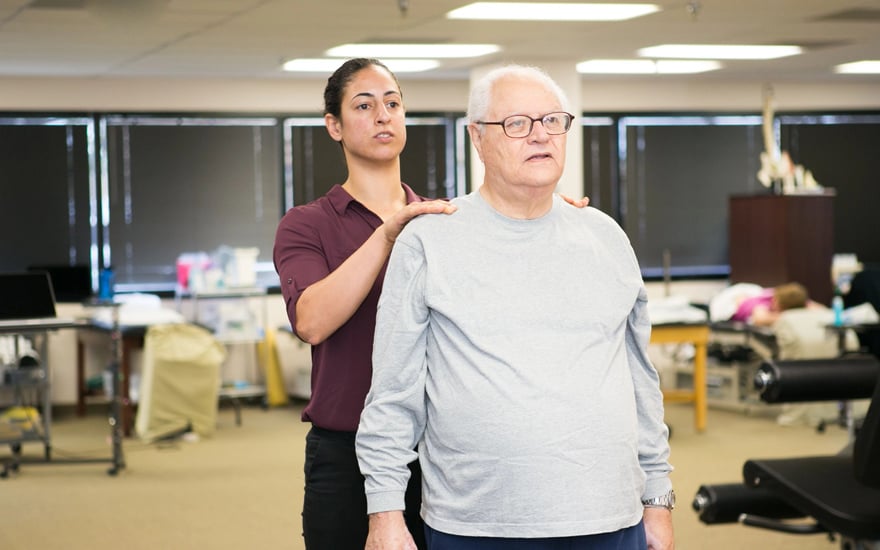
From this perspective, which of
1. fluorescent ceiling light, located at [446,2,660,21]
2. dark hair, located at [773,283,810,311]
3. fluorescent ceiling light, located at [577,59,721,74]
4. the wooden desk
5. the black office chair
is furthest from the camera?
fluorescent ceiling light, located at [577,59,721,74]

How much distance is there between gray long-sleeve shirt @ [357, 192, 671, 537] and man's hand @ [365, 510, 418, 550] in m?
0.02

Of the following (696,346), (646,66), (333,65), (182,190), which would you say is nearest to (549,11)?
(696,346)

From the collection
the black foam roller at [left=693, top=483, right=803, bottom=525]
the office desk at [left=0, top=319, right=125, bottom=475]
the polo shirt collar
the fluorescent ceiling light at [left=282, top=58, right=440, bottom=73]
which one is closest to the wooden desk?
the fluorescent ceiling light at [left=282, top=58, right=440, bottom=73]

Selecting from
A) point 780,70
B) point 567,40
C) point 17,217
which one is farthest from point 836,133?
point 17,217

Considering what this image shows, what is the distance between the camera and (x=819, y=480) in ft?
10.7

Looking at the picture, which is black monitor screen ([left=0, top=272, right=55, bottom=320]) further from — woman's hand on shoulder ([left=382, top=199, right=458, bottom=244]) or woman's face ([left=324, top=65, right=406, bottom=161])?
woman's hand on shoulder ([left=382, top=199, right=458, bottom=244])

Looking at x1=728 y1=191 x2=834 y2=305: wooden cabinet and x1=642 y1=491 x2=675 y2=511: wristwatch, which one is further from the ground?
x1=728 y1=191 x2=834 y2=305: wooden cabinet

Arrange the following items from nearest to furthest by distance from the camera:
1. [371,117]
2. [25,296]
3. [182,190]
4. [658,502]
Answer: [658,502], [371,117], [25,296], [182,190]

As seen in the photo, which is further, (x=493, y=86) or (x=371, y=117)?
(x=371, y=117)

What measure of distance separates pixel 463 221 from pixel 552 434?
0.38 metres

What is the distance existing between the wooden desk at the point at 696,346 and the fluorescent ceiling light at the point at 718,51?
2022 millimetres

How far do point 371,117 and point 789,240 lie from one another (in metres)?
8.46

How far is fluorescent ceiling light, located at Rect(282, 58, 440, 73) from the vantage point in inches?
352

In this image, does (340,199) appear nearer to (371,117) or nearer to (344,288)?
(371,117)
